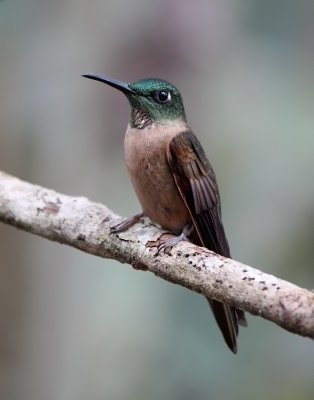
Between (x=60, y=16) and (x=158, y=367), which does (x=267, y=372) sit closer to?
(x=158, y=367)

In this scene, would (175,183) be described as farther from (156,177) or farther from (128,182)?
(128,182)

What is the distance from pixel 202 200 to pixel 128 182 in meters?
2.11

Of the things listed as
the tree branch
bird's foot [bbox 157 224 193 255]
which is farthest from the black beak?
bird's foot [bbox 157 224 193 255]

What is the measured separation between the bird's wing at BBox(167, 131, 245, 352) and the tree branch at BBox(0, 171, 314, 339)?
21 cm

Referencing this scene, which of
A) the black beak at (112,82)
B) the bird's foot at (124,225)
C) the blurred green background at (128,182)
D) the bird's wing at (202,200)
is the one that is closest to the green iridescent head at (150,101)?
the black beak at (112,82)

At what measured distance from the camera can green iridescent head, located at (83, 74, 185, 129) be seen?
3.26 meters

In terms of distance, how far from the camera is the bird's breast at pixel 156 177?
3102 mm

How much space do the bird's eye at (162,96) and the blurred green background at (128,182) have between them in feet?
4.46

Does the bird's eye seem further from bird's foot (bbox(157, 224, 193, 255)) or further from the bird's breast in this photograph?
bird's foot (bbox(157, 224, 193, 255))

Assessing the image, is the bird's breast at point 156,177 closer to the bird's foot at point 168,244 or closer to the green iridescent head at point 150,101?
the green iridescent head at point 150,101

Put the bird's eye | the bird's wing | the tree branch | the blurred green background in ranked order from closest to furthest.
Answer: the tree branch
the bird's wing
the bird's eye
the blurred green background

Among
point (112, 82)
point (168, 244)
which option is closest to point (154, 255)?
point (168, 244)

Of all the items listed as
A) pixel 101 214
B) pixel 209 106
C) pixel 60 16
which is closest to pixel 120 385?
pixel 101 214

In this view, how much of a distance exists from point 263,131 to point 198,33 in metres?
1.09
